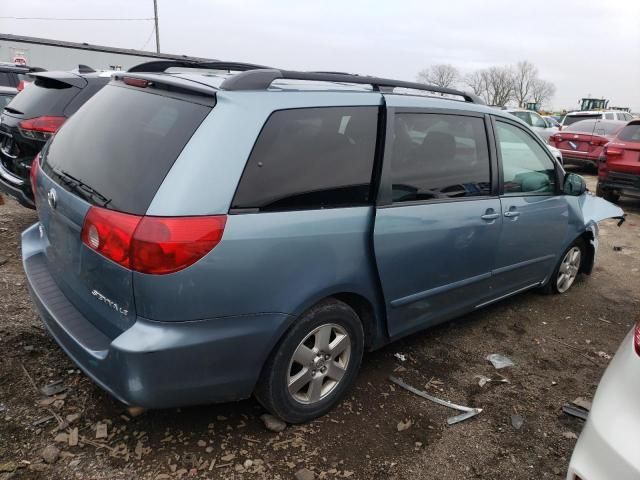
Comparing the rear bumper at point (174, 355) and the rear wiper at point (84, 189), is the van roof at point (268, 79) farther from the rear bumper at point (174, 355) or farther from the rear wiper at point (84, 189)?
the rear bumper at point (174, 355)

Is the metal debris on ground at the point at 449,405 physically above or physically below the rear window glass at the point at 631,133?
below

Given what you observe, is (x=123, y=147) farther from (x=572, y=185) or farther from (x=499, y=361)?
(x=572, y=185)

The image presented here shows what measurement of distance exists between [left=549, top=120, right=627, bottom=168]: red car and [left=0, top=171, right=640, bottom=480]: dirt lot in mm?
9829

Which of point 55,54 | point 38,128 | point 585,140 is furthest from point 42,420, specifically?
point 55,54

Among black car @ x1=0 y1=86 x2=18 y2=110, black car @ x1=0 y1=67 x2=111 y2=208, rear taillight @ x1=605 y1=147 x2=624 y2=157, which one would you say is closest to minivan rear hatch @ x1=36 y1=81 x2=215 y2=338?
black car @ x1=0 y1=67 x2=111 y2=208

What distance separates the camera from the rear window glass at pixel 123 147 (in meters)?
2.11

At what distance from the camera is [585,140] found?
40.4ft

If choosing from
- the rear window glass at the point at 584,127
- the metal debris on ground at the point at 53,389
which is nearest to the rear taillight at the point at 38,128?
the metal debris on ground at the point at 53,389

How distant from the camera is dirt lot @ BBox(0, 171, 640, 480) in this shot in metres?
2.35

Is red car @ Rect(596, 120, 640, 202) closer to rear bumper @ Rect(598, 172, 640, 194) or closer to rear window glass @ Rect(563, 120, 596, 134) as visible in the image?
rear bumper @ Rect(598, 172, 640, 194)

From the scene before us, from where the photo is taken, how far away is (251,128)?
2201 millimetres

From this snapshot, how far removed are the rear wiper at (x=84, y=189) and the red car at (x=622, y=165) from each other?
8759 mm

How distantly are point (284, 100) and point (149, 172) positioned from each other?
0.69 metres

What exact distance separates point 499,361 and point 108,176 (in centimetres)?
273
